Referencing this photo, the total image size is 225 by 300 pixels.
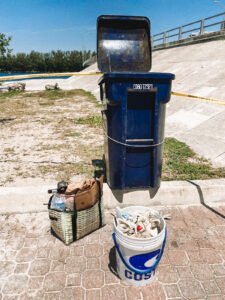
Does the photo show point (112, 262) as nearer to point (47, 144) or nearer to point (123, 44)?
point (123, 44)

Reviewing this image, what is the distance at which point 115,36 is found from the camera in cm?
390

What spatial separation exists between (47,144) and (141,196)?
3.67m

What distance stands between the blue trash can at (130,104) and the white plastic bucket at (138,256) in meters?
0.99

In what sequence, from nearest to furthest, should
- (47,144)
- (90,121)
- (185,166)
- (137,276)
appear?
(137,276), (185,166), (47,144), (90,121)

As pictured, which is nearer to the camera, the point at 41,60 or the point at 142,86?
the point at 142,86

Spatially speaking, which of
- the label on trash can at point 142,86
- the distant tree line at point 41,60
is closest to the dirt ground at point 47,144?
the label on trash can at point 142,86

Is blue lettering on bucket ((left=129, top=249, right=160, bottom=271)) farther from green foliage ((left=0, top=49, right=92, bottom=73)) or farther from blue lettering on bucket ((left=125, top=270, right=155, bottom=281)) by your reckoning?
green foliage ((left=0, top=49, right=92, bottom=73))

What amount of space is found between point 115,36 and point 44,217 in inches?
117

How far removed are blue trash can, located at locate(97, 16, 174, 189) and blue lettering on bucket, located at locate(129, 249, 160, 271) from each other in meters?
1.20

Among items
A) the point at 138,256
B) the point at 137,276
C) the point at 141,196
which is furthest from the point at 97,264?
the point at 141,196

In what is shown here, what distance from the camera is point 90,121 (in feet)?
29.6

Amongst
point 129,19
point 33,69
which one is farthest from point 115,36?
point 33,69

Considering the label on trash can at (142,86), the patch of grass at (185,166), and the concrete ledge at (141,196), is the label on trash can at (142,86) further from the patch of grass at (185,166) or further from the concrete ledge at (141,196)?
the patch of grass at (185,166)

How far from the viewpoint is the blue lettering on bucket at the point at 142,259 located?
234cm
